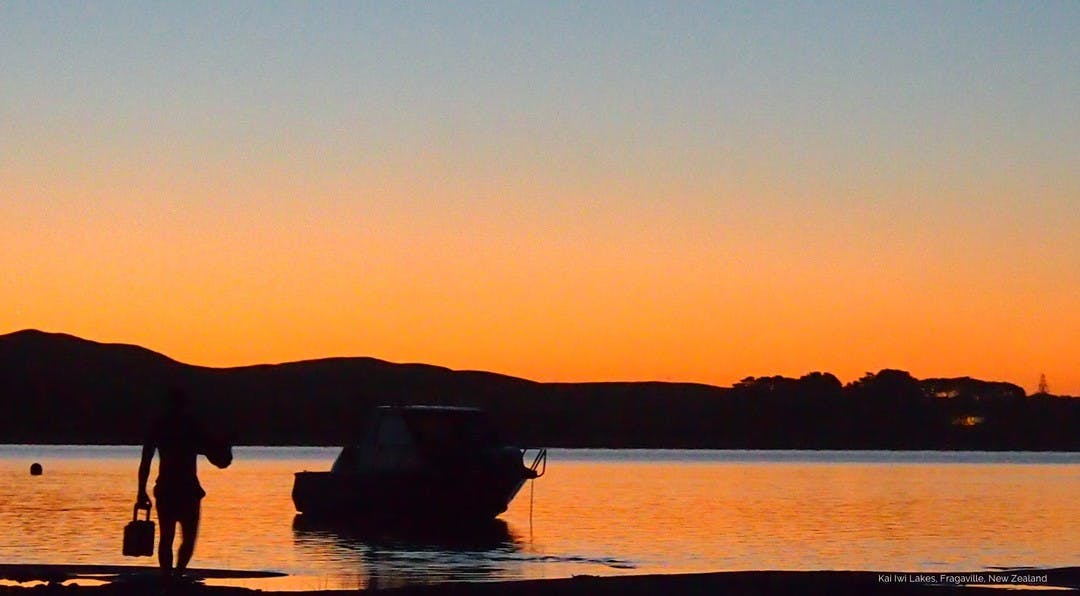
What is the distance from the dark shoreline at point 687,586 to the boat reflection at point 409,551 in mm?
4161

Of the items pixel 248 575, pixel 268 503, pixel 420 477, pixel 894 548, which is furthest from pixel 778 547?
pixel 268 503

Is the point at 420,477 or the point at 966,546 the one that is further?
the point at 420,477

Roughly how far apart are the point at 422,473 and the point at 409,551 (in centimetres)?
903

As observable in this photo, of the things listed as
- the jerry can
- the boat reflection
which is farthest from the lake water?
the jerry can

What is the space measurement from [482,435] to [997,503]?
26108mm

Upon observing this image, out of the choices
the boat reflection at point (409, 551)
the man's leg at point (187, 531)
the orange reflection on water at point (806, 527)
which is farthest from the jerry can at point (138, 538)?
the orange reflection on water at point (806, 527)

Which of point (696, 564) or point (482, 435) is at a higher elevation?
point (482, 435)

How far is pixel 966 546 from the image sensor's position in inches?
1419

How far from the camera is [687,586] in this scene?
20578mm

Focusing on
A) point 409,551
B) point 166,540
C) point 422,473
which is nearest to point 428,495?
point 422,473

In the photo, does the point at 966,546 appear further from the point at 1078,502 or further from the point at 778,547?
the point at 1078,502

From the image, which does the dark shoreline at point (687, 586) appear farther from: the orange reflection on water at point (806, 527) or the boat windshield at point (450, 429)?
the boat windshield at point (450, 429)

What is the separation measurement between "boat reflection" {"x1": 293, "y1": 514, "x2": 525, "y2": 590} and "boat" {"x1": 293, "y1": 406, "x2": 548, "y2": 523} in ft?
1.28

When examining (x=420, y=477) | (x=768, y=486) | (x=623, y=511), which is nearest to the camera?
(x=420, y=477)
